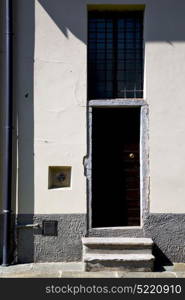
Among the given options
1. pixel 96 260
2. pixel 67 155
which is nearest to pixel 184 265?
pixel 96 260

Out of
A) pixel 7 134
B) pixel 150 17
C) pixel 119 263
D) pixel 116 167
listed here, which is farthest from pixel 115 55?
pixel 119 263

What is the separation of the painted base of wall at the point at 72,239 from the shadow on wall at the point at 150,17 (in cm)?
273

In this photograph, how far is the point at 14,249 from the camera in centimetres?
599

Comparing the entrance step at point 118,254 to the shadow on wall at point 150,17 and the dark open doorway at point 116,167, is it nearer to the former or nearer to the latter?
the dark open doorway at point 116,167

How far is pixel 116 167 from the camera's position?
6.37 meters

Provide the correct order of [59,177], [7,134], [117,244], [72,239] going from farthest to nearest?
[59,177], [72,239], [7,134], [117,244]

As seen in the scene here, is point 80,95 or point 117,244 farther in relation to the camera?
point 80,95

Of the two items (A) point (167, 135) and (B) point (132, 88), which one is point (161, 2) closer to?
(B) point (132, 88)

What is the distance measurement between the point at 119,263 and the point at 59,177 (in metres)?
1.57

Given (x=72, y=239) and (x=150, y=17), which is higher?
(x=150, y=17)

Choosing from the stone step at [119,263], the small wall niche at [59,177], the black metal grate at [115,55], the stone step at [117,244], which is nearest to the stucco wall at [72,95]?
the small wall niche at [59,177]

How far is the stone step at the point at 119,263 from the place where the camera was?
220 inches

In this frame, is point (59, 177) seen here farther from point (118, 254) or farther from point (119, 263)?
point (119, 263)

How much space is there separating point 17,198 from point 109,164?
1530mm
